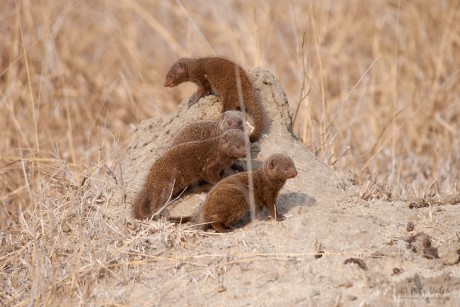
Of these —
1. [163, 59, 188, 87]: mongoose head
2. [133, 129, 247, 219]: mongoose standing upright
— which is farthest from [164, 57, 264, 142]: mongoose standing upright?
[133, 129, 247, 219]: mongoose standing upright

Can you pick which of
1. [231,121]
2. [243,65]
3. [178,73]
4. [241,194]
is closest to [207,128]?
[231,121]

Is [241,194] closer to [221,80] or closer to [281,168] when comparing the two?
[281,168]

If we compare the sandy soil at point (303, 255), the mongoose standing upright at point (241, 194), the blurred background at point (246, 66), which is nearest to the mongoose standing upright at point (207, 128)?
the sandy soil at point (303, 255)

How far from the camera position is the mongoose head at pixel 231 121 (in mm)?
5438

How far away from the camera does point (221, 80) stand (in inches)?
238

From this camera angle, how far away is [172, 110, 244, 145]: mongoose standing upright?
5.49 meters

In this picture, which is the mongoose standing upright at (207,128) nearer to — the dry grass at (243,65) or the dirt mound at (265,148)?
the dirt mound at (265,148)

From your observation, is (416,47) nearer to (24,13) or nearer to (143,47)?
(143,47)

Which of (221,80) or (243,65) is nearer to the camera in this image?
(221,80)

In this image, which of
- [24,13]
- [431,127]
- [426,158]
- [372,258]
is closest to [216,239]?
[372,258]

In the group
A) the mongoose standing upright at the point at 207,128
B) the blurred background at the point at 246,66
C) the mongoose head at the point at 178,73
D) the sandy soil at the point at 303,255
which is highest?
the mongoose head at the point at 178,73

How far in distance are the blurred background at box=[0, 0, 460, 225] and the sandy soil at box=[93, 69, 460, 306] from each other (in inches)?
87.2

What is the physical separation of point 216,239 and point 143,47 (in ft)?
25.0

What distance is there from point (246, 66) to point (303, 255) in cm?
405
